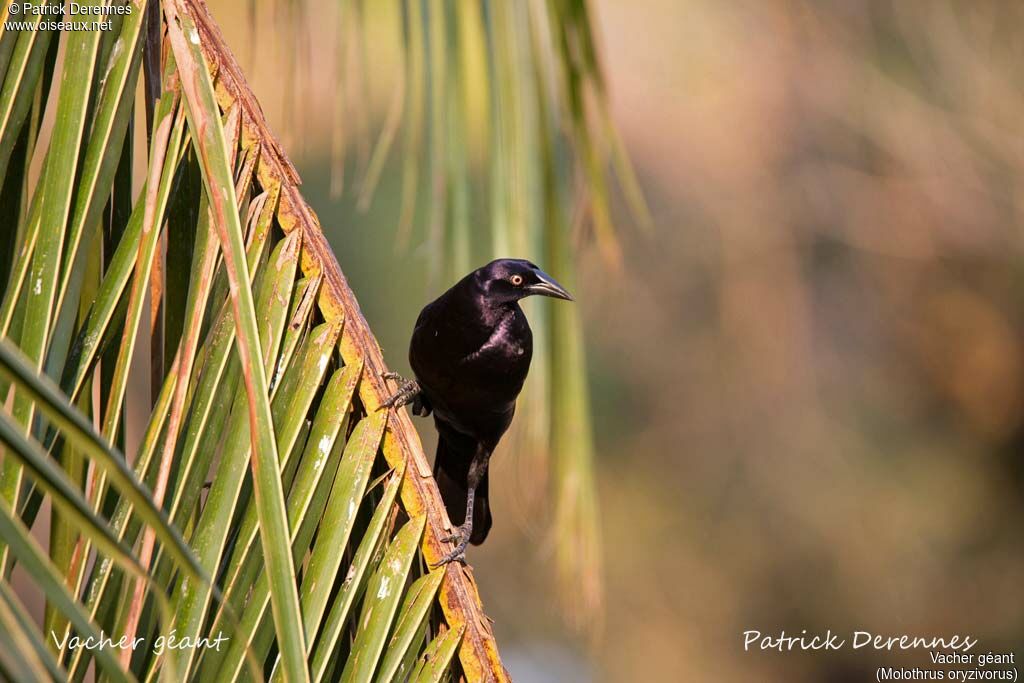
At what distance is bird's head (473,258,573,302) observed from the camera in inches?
113

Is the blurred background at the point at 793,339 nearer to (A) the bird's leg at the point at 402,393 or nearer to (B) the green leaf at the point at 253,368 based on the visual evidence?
(A) the bird's leg at the point at 402,393

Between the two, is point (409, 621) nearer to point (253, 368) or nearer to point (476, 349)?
point (253, 368)

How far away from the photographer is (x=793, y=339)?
36.0 feet

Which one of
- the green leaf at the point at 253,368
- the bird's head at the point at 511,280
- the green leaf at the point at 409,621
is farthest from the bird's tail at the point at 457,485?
the green leaf at the point at 253,368

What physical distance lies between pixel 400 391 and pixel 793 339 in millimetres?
9359

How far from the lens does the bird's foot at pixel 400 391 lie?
5.45ft

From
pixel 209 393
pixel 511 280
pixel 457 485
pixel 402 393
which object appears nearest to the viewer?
pixel 209 393

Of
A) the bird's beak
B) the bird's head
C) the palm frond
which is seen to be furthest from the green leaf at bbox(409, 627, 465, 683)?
the bird's head

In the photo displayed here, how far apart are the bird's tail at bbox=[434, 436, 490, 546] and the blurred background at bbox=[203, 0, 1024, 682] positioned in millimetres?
5959

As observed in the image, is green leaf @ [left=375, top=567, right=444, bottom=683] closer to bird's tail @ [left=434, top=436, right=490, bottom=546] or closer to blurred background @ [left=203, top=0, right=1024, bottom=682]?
bird's tail @ [left=434, top=436, right=490, bottom=546]

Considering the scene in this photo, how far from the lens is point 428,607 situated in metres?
1.57

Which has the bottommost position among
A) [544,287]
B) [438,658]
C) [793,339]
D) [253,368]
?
[438,658]

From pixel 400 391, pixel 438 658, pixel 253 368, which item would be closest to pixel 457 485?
pixel 400 391

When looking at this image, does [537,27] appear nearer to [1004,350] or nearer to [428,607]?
[428,607]
